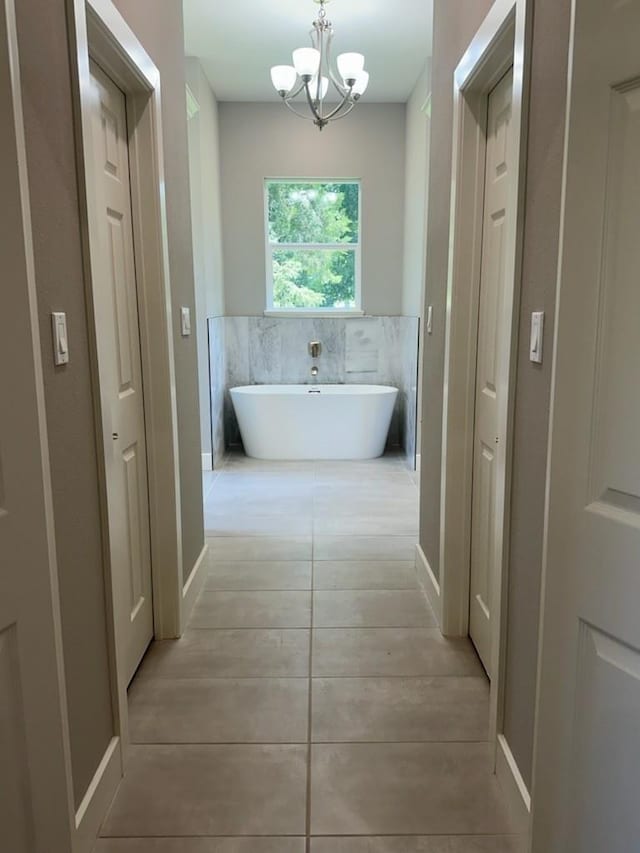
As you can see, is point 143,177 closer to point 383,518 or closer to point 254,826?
point 254,826

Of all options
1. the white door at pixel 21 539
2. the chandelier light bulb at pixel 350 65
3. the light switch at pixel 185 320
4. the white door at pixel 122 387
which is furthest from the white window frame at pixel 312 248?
the white door at pixel 21 539

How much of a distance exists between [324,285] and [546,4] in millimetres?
4534

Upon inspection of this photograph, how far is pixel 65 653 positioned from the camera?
1.36 m

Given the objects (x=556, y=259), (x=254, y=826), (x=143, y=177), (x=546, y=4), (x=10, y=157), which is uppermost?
(x=546, y=4)

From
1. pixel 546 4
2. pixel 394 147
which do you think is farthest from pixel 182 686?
pixel 394 147

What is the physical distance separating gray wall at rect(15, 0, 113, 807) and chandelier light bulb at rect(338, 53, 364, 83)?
2.48 metres

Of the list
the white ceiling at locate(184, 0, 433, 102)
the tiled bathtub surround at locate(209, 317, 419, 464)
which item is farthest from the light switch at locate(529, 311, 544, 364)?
the tiled bathtub surround at locate(209, 317, 419, 464)

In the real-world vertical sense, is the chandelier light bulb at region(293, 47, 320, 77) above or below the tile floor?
above

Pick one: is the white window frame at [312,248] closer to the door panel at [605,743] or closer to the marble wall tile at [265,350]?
the marble wall tile at [265,350]

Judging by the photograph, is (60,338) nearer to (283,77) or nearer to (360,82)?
(283,77)

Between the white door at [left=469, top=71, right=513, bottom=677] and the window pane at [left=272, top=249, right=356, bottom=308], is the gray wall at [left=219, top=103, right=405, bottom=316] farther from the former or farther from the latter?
the white door at [left=469, top=71, right=513, bottom=677]

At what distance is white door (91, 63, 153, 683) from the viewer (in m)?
1.68

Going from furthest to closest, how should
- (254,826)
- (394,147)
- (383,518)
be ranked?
A: (394,147) < (383,518) < (254,826)

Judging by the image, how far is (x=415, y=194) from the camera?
16.7 ft
